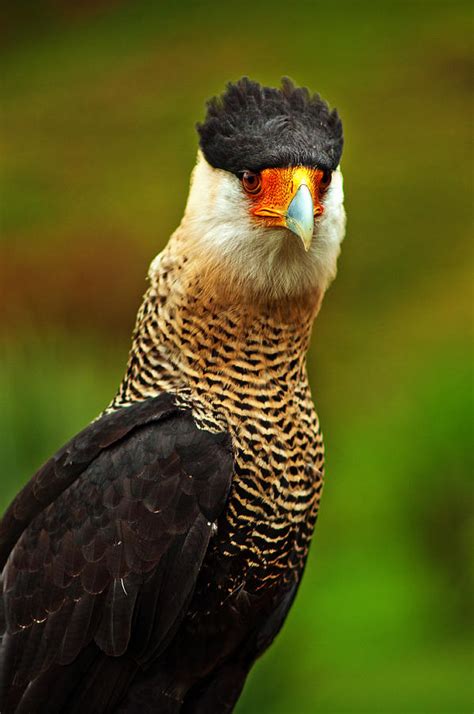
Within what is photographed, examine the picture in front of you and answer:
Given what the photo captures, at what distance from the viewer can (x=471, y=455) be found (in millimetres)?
5117

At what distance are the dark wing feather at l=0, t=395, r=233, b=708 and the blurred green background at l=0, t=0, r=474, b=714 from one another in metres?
0.85

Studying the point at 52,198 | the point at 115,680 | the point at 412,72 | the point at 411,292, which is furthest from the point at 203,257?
the point at 412,72

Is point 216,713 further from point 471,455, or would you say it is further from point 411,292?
point 411,292

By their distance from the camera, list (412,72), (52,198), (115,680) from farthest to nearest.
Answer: (412,72) → (52,198) → (115,680)

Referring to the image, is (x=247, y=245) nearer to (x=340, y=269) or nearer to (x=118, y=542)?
(x=118, y=542)

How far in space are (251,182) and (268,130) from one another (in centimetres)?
14

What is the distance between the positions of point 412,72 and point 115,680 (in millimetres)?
7364

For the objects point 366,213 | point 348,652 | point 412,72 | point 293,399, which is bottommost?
point 348,652

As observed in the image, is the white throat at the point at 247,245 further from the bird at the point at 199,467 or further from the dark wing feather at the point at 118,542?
the dark wing feather at the point at 118,542

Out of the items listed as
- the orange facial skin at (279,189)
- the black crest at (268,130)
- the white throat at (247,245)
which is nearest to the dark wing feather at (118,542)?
the white throat at (247,245)

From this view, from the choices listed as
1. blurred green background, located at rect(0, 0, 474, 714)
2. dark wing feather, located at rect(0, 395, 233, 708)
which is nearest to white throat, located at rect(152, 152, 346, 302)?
dark wing feather, located at rect(0, 395, 233, 708)

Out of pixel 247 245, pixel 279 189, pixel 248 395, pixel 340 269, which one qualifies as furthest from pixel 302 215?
pixel 340 269

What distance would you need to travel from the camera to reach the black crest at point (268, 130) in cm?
269

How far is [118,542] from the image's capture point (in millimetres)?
2744
